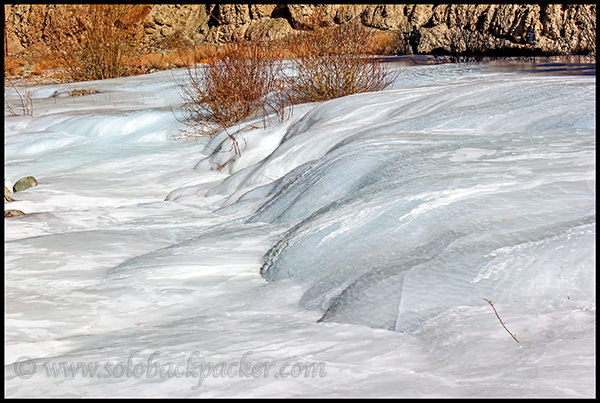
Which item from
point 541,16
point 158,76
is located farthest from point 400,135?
point 541,16

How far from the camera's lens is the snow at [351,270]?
1.72 meters

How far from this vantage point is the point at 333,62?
22.8 ft

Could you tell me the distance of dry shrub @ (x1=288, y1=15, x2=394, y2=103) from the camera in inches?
273

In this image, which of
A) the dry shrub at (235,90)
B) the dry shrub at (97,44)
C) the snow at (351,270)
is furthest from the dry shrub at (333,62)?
the dry shrub at (97,44)

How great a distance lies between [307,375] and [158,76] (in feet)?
38.8

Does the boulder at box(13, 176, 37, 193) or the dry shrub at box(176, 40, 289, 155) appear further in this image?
the dry shrub at box(176, 40, 289, 155)

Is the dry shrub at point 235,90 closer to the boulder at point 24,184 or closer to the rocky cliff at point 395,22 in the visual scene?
the boulder at point 24,184

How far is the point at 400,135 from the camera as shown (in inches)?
160

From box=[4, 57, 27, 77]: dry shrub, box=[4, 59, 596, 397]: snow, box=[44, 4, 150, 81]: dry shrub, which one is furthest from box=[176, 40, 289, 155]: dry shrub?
box=[4, 57, 27, 77]: dry shrub

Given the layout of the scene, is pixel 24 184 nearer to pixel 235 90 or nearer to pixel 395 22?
pixel 235 90

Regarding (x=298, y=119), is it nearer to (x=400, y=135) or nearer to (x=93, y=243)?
(x=400, y=135)

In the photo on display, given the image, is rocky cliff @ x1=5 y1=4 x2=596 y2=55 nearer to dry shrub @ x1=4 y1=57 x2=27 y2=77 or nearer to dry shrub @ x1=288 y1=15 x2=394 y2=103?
dry shrub @ x1=4 y1=57 x2=27 y2=77

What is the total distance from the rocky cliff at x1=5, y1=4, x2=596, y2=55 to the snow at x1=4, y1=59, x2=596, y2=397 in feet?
28.6

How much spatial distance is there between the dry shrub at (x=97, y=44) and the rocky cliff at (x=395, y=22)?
7.44ft
